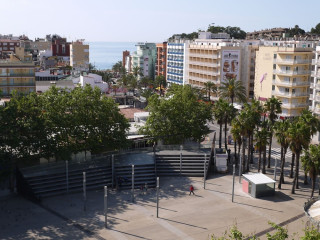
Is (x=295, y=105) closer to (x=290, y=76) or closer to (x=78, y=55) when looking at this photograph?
(x=290, y=76)

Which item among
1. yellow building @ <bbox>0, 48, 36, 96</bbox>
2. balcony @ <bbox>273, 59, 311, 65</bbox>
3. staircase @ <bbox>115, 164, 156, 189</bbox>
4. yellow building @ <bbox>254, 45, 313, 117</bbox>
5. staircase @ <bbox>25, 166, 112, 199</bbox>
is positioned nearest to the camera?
staircase @ <bbox>25, 166, 112, 199</bbox>

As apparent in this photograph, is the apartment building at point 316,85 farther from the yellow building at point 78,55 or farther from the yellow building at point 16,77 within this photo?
the yellow building at point 78,55

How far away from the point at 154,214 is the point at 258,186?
36.6 feet

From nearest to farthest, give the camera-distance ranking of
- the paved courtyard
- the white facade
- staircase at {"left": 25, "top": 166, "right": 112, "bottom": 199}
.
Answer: the paved courtyard
staircase at {"left": 25, "top": 166, "right": 112, "bottom": 199}
the white facade

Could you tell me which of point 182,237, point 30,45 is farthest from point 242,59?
point 30,45

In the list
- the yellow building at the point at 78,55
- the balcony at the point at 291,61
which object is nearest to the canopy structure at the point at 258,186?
the balcony at the point at 291,61

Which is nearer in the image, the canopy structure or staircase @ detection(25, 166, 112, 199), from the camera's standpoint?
staircase @ detection(25, 166, 112, 199)

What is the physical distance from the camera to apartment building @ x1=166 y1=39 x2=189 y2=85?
120875mm

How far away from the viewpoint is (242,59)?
331 feet

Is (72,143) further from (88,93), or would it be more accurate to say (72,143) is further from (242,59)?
(242,59)

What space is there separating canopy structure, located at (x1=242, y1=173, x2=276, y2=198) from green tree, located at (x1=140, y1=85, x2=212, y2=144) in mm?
11135

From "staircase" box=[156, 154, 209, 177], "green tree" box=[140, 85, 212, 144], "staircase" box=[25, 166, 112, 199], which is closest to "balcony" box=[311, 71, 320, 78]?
"green tree" box=[140, 85, 212, 144]

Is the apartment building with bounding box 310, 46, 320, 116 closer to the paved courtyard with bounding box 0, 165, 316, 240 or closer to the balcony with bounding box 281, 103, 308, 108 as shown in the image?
the balcony with bounding box 281, 103, 308, 108

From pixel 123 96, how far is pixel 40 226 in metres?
72.2
